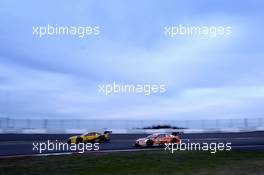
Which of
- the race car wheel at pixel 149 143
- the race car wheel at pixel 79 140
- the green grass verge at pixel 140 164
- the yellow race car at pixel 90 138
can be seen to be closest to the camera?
the green grass verge at pixel 140 164

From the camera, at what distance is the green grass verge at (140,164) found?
1697 cm

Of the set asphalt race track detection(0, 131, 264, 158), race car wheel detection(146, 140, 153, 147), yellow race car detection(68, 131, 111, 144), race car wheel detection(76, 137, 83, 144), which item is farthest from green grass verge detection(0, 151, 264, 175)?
yellow race car detection(68, 131, 111, 144)

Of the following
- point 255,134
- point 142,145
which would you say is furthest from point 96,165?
point 255,134

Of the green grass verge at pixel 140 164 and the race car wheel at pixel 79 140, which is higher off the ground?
the race car wheel at pixel 79 140

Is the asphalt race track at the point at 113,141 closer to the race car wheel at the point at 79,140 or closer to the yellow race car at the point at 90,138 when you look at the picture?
the yellow race car at the point at 90,138

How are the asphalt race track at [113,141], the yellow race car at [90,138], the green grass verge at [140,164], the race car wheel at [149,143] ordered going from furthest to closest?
the yellow race car at [90,138], the race car wheel at [149,143], the asphalt race track at [113,141], the green grass verge at [140,164]

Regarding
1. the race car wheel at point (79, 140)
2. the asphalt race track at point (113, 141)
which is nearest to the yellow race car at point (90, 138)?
the race car wheel at point (79, 140)

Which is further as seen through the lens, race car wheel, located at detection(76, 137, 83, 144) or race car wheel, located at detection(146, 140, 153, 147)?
race car wheel, located at detection(76, 137, 83, 144)

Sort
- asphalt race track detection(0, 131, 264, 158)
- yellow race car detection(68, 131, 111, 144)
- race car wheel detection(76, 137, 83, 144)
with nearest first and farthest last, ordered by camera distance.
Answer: asphalt race track detection(0, 131, 264, 158) < race car wheel detection(76, 137, 83, 144) < yellow race car detection(68, 131, 111, 144)

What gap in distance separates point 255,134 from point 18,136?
79.9 feet

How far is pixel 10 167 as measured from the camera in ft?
59.8

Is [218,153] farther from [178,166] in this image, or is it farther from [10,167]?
[10,167]

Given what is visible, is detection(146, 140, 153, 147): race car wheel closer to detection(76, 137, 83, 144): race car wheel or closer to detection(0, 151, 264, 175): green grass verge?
detection(76, 137, 83, 144): race car wheel

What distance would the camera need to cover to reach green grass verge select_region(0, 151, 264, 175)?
17.0 meters
